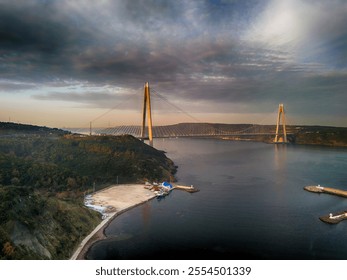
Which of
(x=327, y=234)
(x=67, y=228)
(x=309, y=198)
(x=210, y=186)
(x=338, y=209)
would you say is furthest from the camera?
(x=210, y=186)

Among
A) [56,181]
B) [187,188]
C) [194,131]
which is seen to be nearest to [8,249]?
[56,181]

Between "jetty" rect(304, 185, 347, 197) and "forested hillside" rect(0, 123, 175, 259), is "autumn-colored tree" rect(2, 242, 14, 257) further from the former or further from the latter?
"jetty" rect(304, 185, 347, 197)

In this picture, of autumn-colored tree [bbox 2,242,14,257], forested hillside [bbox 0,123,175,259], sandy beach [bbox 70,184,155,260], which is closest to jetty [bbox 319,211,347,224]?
sandy beach [bbox 70,184,155,260]

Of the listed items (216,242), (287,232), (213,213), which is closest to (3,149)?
(213,213)

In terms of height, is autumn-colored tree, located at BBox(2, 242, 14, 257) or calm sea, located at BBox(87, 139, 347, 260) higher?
autumn-colored tree, located at BBox(2, 242, 14, 257)

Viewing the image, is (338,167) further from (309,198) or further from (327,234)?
(327,234)

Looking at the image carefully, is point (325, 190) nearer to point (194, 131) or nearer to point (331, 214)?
point (331, 214)
